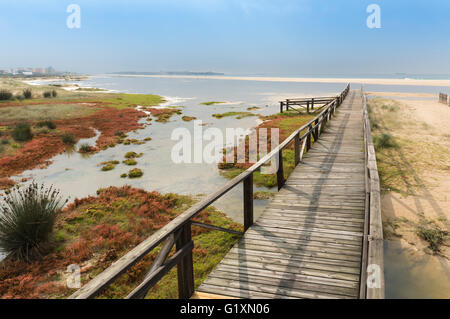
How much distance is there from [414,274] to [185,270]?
4.88m

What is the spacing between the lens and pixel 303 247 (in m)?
4.82

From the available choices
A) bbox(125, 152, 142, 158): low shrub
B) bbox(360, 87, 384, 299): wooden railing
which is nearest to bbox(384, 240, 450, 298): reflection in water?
bbox(360, 87, 384, 299): wooden railing

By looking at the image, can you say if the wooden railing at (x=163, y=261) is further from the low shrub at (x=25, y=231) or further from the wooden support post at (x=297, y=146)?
the wooden support post at (x=297, y=146)

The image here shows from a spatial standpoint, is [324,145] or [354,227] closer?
[354,227]

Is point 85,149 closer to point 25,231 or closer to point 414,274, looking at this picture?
point 25,231

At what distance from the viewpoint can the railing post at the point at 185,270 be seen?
364 cm

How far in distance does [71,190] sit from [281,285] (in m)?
10.7

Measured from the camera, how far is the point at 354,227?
5457 mm

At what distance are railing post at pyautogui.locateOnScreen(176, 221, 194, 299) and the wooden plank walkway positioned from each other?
22cm

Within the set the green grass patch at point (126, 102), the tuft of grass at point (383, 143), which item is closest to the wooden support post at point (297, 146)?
the tuft of grass at point (383, 143)

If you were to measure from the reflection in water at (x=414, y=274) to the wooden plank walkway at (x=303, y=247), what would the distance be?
4.35ft

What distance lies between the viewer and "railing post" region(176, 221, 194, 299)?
364 cm

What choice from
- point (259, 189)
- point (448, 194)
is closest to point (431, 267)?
point (448, 194)

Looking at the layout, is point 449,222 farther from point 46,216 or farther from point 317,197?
point 46,216
